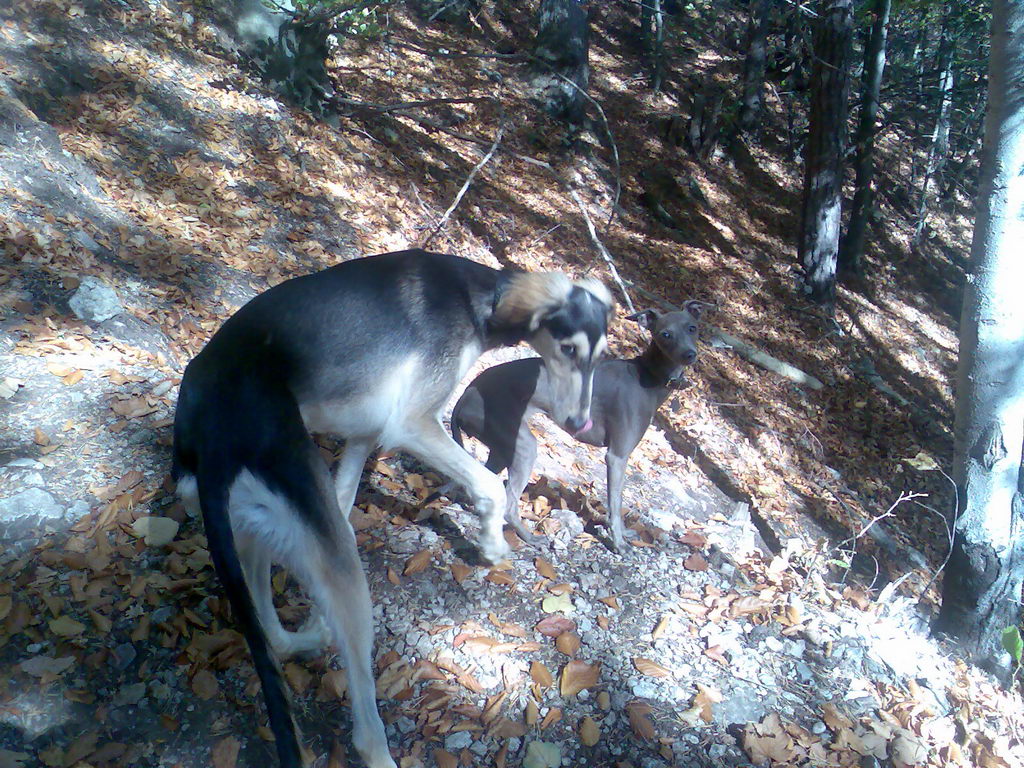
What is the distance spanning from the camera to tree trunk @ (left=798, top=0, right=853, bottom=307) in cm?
1185

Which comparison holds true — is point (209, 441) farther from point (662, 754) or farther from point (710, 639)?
point (710, 639)

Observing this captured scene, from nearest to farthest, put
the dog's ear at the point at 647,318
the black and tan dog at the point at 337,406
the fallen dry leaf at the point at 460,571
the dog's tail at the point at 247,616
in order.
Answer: the dog's tail at the point at 247,616, the black and tan dog at the point at 337,406, the fallen dry leaf at the point at 460,571, the dog's ear at the point at 647,318

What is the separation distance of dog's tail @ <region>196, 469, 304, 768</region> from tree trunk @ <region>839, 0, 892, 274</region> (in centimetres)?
1257

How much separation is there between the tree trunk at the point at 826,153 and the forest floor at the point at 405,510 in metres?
1.33

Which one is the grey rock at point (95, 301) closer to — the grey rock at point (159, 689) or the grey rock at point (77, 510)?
the grey rock at point (77, 510)

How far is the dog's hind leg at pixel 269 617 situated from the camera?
358 cm

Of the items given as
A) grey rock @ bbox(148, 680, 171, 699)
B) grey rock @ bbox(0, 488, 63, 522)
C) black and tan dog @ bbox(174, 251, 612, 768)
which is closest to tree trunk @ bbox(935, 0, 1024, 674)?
black and tan dog @ bbox(174, 251, 612, 768)

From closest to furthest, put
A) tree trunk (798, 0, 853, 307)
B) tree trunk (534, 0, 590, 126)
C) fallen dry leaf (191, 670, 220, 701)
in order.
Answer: fallen dry leaf (191, 670, 220, 701) → tree trunk (798, 0, 853, 307) → tree trunk (534, 0, 590, 126)

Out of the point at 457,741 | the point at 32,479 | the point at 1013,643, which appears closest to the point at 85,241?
the point at 32,479

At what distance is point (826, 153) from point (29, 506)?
41.3ft

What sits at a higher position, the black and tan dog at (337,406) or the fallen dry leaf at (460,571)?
the black and tan dog at (337,406)

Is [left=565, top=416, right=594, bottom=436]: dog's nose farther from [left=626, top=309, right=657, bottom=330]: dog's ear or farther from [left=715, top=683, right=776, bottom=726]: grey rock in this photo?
[left=715, top=683, right=776, bottom=726]: grey rock

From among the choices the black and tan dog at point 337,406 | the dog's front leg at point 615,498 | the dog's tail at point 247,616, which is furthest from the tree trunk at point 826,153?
the dog's tail at point 247,616

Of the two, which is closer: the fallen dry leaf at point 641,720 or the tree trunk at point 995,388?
the fallen dry leaf at point 641,720
